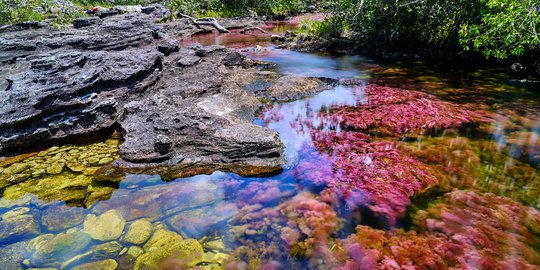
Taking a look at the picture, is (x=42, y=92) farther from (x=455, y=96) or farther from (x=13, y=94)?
(x=455, y=96)

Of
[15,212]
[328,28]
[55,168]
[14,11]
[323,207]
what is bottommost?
[15,212]

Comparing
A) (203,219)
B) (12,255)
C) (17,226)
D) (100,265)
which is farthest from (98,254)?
(17,226)

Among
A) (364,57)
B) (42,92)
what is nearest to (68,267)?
(42,92)

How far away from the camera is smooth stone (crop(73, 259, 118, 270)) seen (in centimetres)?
408

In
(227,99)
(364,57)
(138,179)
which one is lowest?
(138,179)

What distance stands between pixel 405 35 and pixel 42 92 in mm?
16915

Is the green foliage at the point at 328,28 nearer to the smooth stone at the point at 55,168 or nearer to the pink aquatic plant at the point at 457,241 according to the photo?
the pink aquatic plant at the point at 457,241

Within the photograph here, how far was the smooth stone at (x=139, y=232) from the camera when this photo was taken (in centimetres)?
458

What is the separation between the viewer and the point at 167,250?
4406 mm

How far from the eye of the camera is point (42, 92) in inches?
279

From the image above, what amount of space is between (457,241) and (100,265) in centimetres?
497

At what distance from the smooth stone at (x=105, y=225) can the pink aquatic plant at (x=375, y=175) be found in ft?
11.9

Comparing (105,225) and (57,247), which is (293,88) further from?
(57,247)

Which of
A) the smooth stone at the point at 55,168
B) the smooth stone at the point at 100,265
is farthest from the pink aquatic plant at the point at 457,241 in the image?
the smooth stone at the point at 55,168
